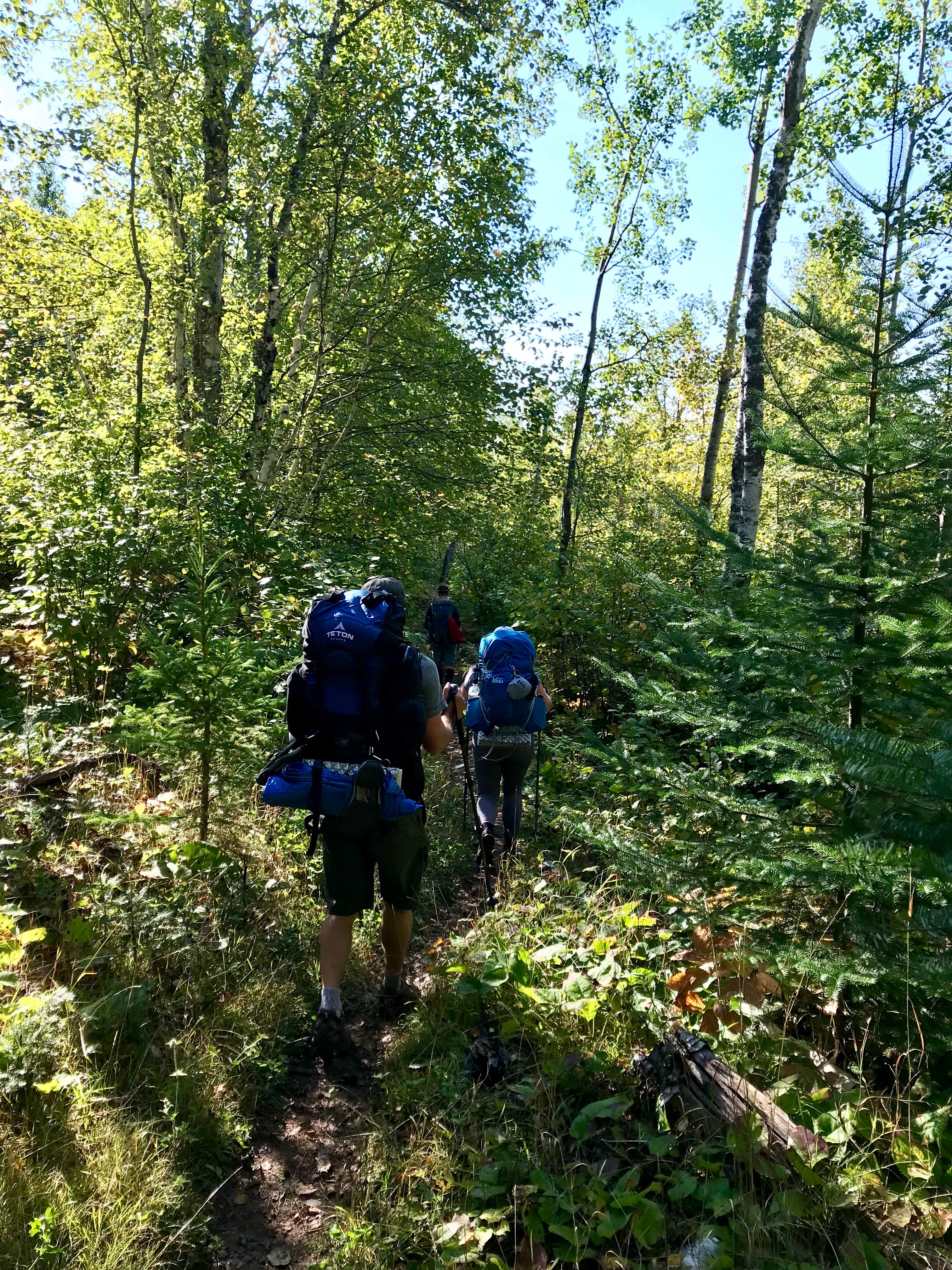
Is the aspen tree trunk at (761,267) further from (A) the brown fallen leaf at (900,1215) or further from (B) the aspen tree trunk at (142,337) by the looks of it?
(A) the brown fallen leaf at (900,1215)

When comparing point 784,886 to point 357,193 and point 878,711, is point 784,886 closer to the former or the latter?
point 878,711

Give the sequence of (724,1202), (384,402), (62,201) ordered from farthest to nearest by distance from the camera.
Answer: (62,201), (384,402), (724,1202)

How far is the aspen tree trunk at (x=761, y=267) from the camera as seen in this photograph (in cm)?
977

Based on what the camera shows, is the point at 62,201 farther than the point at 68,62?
Yes

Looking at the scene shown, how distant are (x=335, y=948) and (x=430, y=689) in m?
1.35

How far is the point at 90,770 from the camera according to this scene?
4.71m

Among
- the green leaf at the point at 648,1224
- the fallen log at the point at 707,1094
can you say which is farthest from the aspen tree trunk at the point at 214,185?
the green leaf at the point at 648,1224

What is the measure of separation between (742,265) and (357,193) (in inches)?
492

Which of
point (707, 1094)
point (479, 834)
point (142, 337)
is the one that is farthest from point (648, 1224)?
point (142, 337)

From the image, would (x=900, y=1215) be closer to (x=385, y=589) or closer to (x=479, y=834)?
(x=385, y=589)

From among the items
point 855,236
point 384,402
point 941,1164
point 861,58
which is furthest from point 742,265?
point 941,1164

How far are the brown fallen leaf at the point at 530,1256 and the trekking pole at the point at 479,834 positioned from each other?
254cm

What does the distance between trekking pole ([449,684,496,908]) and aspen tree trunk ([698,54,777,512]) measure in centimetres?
1088

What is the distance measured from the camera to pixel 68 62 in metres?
10.1
